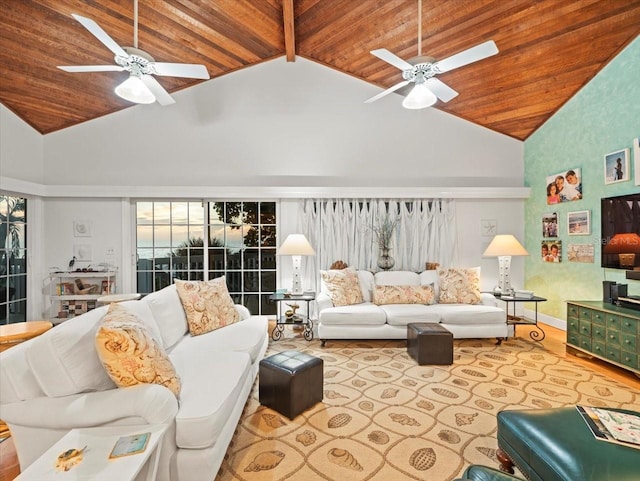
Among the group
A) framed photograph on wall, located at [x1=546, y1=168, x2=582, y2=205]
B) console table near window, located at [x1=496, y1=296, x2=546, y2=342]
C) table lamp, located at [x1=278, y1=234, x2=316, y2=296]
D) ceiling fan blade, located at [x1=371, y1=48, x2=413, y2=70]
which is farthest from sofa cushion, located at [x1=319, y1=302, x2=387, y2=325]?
framed photograph on wall, located at [x1=546, y1=168, x2=582, y2=205]

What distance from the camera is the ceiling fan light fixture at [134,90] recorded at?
2734 millimetres

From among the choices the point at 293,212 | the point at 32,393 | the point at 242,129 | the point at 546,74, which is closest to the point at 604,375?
the point at 546,74

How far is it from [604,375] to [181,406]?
3.80 metres

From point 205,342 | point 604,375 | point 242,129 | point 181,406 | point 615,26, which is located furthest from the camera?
point 242,129

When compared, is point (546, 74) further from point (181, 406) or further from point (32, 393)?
point (32, 393)

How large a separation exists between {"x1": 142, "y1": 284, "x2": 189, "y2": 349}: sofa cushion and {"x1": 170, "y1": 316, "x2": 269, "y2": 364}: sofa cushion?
9 centimetres

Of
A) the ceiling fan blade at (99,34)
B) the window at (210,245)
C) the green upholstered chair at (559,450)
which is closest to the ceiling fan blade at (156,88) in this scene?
the ceiling fan blade at (99,34)

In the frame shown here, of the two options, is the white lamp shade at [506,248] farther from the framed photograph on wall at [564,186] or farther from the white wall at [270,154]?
the framed photograph on wall at [564,186]

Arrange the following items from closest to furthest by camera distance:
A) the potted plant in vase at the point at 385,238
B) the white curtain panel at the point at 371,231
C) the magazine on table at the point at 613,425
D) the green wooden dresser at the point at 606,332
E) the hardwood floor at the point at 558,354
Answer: the magazine on table at the point at 613,425 → the hardwood floor at the point at 558,354 → the green wooden dresser at the point at 606,332 → the potted plant in vase at the point at 385,238 → the white curtain panel at the point at 371,231

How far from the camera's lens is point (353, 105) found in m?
5.11

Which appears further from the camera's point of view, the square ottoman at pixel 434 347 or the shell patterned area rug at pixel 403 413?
the square ottoman at pixel 434 347

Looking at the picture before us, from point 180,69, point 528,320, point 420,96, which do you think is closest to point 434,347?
point 528,320

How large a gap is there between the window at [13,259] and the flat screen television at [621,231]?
7.86 metres

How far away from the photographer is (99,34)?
2.30m
